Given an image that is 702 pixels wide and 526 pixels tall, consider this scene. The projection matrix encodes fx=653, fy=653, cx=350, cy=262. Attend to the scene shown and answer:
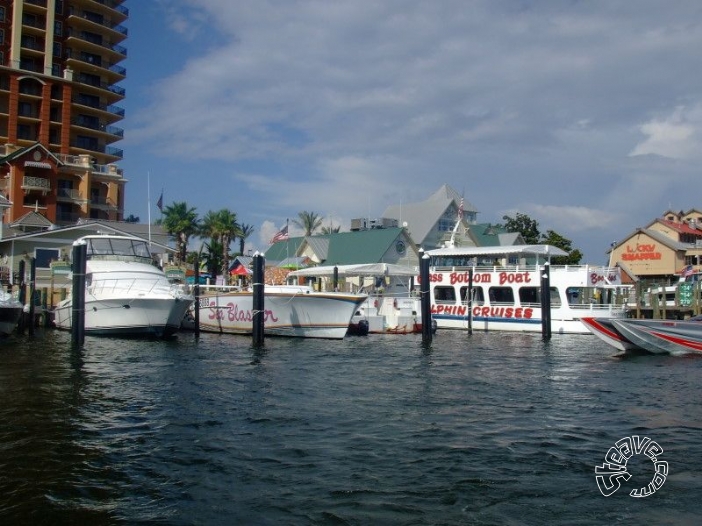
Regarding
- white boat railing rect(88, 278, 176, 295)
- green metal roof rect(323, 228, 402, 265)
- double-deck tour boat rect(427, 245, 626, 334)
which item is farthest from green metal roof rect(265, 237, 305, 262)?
white boat railing rect(88, 278, 176, 295)

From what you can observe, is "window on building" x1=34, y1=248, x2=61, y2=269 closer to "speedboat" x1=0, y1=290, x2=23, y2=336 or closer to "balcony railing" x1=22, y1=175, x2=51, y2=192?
"speedboat" x1=0, y1=290, x2=23, y2=336

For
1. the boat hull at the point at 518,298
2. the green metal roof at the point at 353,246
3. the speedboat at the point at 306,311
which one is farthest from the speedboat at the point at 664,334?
the green metal roof at the point at 353,246

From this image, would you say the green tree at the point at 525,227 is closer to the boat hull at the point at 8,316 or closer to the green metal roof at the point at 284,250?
the green metal roof at the point at 284,250

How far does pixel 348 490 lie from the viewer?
820 cm

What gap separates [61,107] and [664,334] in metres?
60.6

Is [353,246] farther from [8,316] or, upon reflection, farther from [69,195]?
[8,316]

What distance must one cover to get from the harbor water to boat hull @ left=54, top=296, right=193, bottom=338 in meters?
5.30

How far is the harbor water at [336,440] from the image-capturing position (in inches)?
301

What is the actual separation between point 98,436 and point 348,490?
474 centimetres

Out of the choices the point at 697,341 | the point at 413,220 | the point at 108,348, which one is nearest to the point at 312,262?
the point at 413,220

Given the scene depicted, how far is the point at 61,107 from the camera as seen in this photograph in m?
64.5

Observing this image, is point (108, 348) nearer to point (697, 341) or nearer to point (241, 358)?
point (241, 358)

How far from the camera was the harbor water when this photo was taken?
A: 765 cm

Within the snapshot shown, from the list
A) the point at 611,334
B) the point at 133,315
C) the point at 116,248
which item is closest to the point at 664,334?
the point at 611,334
